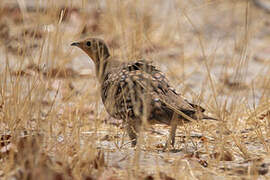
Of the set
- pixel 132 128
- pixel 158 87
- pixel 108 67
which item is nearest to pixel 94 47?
pixel 108 67

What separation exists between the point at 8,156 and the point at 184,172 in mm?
1047

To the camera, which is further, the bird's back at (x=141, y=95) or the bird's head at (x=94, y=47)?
the bird's head at (x=94, y=47)

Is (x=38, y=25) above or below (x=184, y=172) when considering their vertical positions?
above

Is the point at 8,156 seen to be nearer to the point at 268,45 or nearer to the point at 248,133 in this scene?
the point at 248,133

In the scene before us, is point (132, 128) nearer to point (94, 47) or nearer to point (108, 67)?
point (108, 67)

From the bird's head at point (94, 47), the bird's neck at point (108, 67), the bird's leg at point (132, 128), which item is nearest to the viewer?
the bird's leg at point (132, 128)

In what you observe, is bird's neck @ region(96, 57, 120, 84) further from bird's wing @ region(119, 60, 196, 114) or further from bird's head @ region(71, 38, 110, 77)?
bird's wing @ region(119, 60, 196, 114)

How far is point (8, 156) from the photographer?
9.59 feet

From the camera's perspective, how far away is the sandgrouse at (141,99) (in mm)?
3477

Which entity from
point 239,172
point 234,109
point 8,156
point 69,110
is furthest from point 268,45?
point 8,156

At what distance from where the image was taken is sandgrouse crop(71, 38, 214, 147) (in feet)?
11.4

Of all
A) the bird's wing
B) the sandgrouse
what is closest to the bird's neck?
the sandgrouse

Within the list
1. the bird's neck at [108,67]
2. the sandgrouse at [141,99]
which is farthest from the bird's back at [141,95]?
the bird's neck at [108,67]

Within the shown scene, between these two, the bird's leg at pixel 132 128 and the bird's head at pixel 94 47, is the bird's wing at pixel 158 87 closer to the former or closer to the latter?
the bird's leg at pixel 132 128
